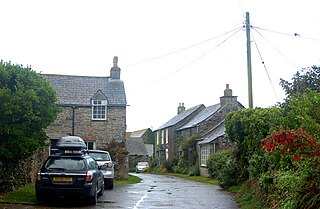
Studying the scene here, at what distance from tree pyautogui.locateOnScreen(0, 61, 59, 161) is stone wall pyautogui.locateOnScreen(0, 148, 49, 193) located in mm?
778

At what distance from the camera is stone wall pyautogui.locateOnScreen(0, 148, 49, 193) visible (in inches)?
614

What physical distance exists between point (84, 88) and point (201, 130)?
590 inches

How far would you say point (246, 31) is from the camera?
1956 cm

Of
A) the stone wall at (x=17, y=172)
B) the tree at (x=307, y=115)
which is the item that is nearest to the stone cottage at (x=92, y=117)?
the stone wall at (x=17, y=172)

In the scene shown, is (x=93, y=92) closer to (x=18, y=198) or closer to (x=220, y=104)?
(x=220, y=104)

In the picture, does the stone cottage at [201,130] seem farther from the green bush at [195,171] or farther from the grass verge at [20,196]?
the grass verge at [20,196]

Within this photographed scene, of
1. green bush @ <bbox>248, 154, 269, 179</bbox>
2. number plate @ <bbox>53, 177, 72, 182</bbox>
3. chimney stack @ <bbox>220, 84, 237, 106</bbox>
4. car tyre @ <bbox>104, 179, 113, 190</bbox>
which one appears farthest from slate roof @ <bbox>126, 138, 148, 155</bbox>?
number plate @ <bbox>53, 177, 72, 182</bbox>

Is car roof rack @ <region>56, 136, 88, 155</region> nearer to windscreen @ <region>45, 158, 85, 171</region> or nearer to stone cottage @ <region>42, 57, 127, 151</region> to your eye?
windscreen @ <region>45, 158, 85, 171</region>

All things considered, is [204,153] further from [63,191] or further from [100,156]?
[63,191]

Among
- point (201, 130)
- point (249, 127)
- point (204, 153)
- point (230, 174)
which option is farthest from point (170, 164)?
point (249, 127)

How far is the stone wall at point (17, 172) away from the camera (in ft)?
51.2

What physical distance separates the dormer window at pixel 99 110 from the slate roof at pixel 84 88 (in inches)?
18.0

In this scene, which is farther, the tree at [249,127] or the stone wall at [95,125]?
the stone wall at [95,125]

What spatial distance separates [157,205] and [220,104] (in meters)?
30.5
